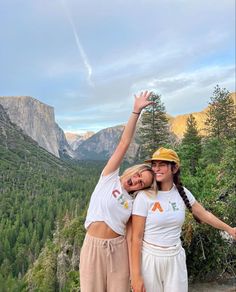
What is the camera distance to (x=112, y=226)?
291cm

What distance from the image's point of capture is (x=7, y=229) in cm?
7312

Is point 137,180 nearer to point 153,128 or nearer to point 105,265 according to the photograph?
point 105,265

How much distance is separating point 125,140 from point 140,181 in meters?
0.36

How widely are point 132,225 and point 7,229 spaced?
75.5 metres

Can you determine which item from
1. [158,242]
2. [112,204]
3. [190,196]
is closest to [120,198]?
[112,204]

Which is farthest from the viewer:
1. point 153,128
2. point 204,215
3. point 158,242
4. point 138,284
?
point 153,128

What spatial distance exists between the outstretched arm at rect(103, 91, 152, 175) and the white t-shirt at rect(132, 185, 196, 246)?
0.32 metres

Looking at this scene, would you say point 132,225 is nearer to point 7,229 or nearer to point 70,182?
point 7,229

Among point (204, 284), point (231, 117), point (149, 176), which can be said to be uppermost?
point (231, 117)

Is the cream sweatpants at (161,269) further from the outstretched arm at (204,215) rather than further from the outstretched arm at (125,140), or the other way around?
the outstretched arm at (125,140)

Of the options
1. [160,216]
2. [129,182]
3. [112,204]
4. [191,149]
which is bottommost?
[160,216]

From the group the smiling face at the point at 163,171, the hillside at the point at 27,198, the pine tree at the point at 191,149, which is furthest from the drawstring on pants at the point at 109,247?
the hillside at the point at 27,198

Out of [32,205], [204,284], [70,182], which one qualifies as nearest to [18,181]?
[70,182]

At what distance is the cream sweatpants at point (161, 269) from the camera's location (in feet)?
9.27
